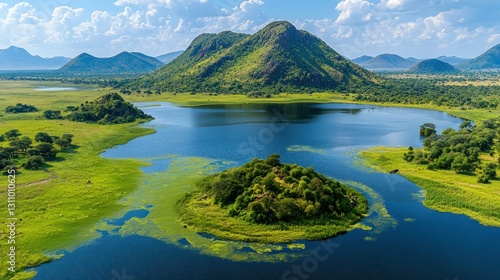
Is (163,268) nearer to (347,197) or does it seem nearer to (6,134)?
(347,197)

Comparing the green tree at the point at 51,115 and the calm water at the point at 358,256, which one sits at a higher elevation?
the green tree at the point at 51,115

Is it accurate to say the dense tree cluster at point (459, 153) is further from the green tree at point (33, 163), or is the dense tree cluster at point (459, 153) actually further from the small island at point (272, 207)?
the green tree at point (33, 163)

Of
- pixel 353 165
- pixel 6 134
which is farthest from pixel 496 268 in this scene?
pixel 6 134

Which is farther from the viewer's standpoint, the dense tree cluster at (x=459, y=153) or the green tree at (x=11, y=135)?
the green tree at (x=11, y=135)

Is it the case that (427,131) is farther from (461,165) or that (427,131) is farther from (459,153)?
(461,165)

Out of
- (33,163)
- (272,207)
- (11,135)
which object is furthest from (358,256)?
(11,135)

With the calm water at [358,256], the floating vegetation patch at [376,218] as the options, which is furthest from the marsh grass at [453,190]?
the floating vegetation patch at [376,218]

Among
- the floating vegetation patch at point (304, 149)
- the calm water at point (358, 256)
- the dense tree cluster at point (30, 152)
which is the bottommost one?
the calm water at point (358, 256)

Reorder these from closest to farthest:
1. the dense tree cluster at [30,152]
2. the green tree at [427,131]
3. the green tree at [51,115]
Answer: the dense tree cluster at [30,152]
the green tree at [427,131]
the green tree at [51,115]
